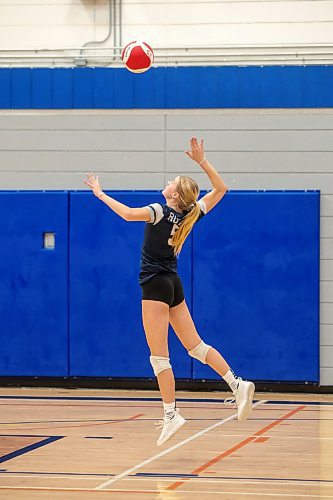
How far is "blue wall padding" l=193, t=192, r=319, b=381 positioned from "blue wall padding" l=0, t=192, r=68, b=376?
1.64m

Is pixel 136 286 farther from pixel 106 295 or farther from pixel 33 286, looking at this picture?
pixel 33 286

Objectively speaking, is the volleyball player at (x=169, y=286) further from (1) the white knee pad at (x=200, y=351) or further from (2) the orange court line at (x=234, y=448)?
(2) the orange court line at (x=234, y=448)

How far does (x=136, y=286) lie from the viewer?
40.8 feet

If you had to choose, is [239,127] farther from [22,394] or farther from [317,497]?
[317,497]

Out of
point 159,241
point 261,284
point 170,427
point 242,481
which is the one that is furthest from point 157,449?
point 261,284

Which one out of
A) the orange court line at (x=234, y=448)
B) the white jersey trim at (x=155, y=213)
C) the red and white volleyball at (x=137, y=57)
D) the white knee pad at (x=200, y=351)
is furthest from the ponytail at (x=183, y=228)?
the red and white volleyball at (x=137, y=57)

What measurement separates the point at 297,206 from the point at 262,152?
783 mm

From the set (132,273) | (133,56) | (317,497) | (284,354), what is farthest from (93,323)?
(317,497)

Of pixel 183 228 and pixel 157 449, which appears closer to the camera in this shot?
pixel 183 228

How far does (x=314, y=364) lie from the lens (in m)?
12.1

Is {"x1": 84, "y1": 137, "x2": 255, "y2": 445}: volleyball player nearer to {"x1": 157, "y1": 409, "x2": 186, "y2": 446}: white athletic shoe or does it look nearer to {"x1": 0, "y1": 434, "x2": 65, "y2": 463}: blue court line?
{"x1": 157, "y1": 409, "x2": 186, "y2": 446}: white athletic shoe

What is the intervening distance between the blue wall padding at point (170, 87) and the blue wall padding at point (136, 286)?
1.13 metres

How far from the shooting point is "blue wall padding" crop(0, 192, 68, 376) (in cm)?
1252

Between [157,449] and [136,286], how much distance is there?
437 cm
